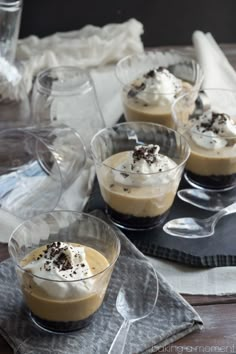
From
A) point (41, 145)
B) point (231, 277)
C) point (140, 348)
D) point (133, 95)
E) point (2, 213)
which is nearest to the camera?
point (140, 348)

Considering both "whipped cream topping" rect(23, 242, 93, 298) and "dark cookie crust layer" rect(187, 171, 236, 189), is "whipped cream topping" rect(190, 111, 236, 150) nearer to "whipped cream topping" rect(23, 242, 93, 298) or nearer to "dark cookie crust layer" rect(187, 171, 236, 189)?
"dark cookie crust layer" rect(187, 171, 236, 189)

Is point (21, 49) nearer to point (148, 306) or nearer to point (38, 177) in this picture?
point (38, 177)

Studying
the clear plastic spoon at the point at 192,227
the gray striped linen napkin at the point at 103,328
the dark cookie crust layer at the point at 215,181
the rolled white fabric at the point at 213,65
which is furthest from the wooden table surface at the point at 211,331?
the rolled white fabric at the point at 213,65

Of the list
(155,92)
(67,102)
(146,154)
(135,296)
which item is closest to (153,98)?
(155,92)

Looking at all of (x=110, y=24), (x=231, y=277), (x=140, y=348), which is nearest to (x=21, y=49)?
(x=110, y=24)

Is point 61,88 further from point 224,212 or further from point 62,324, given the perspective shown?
point 62,324

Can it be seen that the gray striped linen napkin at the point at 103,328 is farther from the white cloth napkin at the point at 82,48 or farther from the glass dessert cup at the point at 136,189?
the white cloth napkin at the point at 82,48
